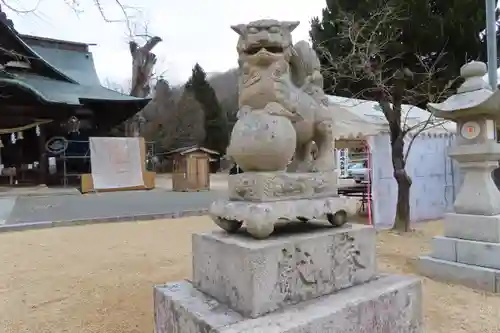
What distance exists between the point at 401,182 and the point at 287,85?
5.03 m

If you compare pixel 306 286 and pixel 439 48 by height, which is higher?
pixel 439 48

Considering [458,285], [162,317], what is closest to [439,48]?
[458,285]

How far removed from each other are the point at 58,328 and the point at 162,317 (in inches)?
49.1

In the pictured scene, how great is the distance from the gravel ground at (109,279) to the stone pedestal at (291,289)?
859 millimetres

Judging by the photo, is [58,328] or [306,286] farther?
[58,328]

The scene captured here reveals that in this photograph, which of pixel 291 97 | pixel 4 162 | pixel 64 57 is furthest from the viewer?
pixel 64 57

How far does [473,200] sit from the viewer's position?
13.3 ft

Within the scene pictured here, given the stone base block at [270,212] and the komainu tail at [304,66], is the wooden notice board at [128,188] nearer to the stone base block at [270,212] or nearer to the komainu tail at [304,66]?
the stone base block at [270,212]

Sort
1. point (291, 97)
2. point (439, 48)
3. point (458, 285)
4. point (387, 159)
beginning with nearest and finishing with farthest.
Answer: point (291, 97), point (458, 285), point (387, 159), point (439, 48)

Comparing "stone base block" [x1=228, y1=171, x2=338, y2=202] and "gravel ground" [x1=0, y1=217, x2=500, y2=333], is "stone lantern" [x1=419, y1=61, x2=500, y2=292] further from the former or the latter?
"stone base block" [x1=228, y1=171, x2=338, y2=202]

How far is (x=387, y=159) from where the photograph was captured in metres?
7.27

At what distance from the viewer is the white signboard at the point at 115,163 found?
12.6 meters

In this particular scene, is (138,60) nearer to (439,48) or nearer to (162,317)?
(439,48)

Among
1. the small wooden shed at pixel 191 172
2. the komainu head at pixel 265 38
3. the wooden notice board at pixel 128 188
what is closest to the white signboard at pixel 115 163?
the wooden notice board at pixel 128 188
